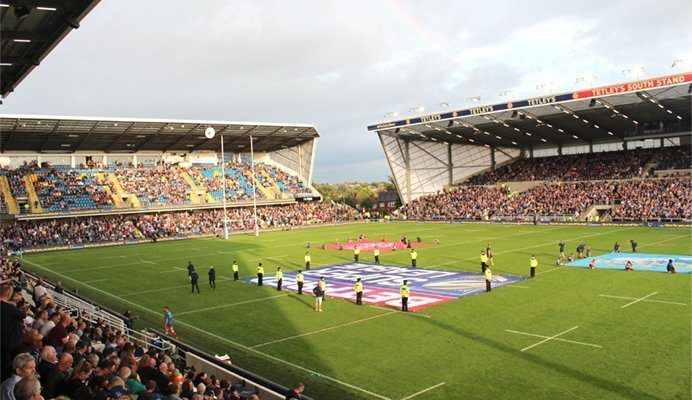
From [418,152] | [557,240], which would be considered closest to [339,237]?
[557,240]

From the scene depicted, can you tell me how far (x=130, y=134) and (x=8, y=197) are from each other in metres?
14.4

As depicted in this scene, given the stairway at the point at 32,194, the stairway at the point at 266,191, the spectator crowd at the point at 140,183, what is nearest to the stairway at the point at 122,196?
the spectator crowd at the point at 140,183

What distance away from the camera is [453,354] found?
1466cm

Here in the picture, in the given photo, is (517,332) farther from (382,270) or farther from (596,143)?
(596,143)

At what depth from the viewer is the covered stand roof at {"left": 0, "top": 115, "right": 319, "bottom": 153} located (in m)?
54.6

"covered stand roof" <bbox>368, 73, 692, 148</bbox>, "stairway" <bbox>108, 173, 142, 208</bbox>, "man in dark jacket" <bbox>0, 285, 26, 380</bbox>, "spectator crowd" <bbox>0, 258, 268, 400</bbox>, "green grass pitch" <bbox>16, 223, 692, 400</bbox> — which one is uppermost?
"covered stand roof" <bbox>368, 73, 692, 148</bbox>

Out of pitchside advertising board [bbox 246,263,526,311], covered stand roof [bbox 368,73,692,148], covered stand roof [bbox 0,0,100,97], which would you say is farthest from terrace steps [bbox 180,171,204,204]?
covered stand roof [bbox 0,0,100,97]

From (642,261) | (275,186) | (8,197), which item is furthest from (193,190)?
(642,261)

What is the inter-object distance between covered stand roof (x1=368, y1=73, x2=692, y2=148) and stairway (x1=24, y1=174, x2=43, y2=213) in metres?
41.1

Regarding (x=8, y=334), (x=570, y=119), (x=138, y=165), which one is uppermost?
(x=570, y=119)

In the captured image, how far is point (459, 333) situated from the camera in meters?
16.6

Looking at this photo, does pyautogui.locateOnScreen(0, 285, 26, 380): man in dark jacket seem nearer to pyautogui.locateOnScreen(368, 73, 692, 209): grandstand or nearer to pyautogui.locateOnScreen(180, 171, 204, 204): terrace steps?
pyautogui.locateOnScreen(368, 73, 692, 209): grandstand

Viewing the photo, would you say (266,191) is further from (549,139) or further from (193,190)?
(549,139)

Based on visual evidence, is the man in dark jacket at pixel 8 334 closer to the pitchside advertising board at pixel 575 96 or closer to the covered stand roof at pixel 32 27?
the covered stand roof at pixel 32 27
